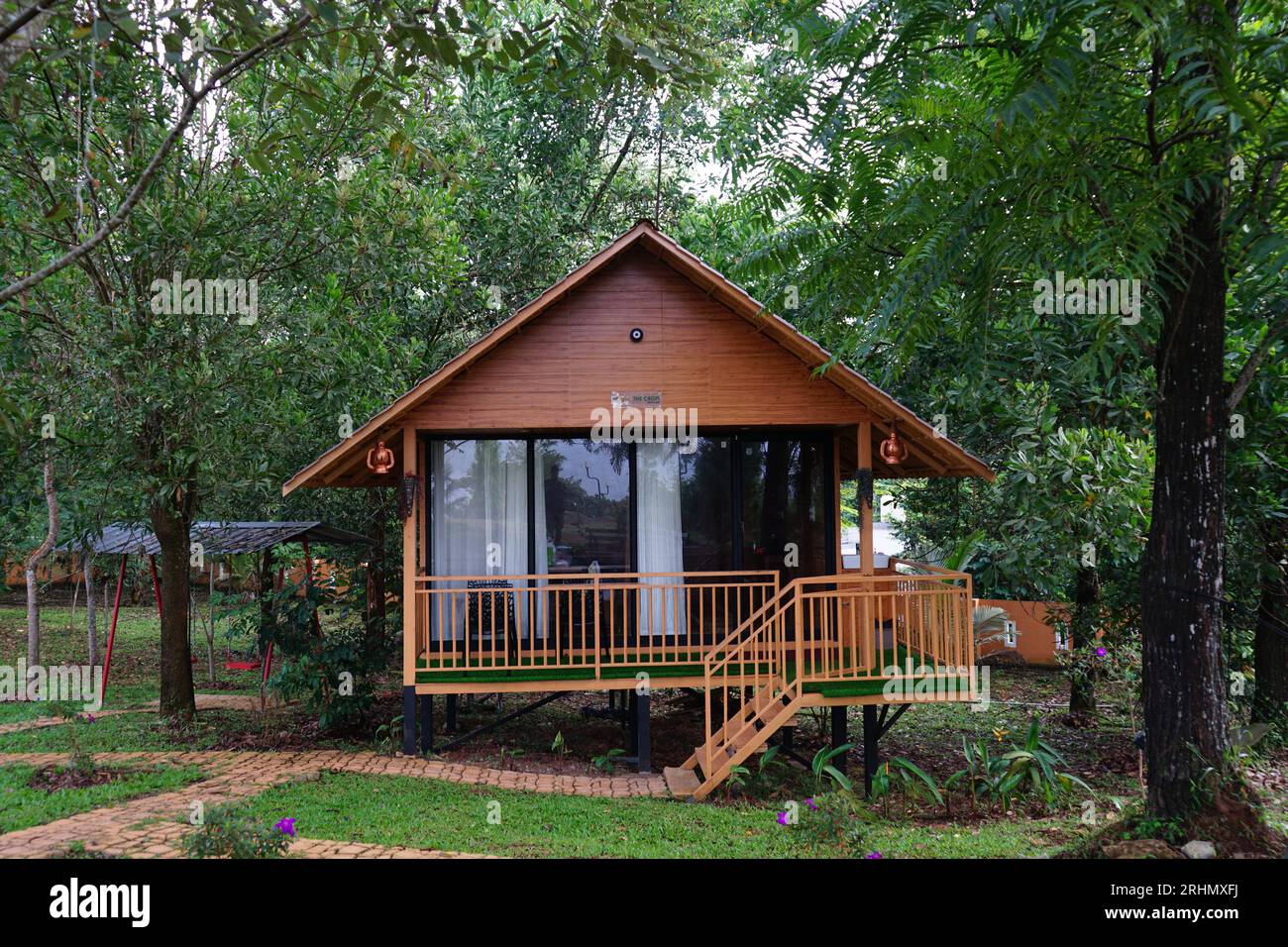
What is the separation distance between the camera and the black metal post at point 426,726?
34.2ft

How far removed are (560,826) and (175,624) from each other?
732cm

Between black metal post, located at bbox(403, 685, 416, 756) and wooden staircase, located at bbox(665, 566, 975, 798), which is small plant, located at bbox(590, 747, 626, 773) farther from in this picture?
black metal post, located at bbox(403, 685, 416, 756)

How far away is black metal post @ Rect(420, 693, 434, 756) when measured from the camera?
10430 millimetres

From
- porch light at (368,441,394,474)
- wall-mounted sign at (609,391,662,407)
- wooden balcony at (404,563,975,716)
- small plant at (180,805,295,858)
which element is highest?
wall-mounted sign at (609,391,662,407)

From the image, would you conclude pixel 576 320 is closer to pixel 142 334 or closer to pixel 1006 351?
pixel 142 334

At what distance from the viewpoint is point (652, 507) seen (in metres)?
11.0

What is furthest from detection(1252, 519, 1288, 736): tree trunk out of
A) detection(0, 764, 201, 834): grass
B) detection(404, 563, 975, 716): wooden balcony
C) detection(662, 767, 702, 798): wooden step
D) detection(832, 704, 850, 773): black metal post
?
detection(0, 764, 201, 834): grass

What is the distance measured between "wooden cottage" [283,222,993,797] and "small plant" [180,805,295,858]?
438cm

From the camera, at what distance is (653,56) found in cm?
551

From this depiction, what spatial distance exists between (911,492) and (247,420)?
35.3ft

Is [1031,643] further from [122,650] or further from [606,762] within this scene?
[122,650]

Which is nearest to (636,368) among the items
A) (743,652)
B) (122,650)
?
(743,652)

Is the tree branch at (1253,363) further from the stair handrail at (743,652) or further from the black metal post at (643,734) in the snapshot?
the black metal post at (643,734)

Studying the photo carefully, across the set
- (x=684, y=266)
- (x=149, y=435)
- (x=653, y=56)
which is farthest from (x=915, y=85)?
(x=149, y=435)
